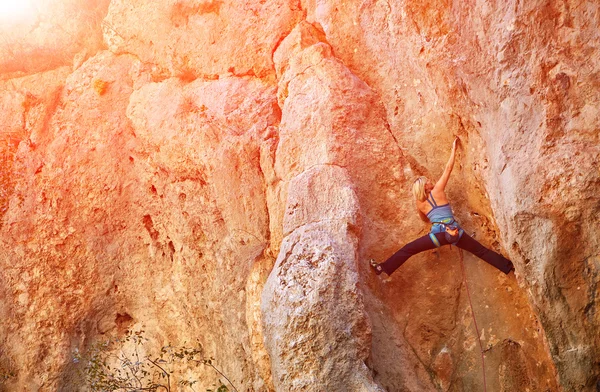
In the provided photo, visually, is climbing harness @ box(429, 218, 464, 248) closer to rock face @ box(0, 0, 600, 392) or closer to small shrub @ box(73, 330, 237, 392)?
rock face @ box(0, 0, 600, 392)

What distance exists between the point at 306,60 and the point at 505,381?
14.2 ft

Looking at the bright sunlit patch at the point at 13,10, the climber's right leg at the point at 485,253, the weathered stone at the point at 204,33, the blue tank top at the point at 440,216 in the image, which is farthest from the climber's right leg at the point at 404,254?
the bright sunlit patch at the point at 13,10

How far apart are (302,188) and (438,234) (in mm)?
1526

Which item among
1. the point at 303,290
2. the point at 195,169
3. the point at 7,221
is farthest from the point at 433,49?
the point at 7,221

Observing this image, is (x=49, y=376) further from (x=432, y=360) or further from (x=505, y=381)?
(x=505, y=381)

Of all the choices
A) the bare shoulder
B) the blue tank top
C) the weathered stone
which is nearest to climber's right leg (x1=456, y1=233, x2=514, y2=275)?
the blue tank top

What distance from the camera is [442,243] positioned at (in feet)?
22.4

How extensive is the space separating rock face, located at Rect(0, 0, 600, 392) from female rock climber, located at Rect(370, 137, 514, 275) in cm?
21

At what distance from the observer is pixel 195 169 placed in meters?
8.58

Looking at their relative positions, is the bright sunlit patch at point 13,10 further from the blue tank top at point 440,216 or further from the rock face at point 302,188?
the blue tank top at point 440,216

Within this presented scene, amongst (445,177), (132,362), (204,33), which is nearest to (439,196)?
(445,177)

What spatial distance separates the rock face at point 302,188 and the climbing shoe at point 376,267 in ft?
0.38

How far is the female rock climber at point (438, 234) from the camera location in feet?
22.2

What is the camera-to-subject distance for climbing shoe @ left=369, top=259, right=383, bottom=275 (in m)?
6.92
